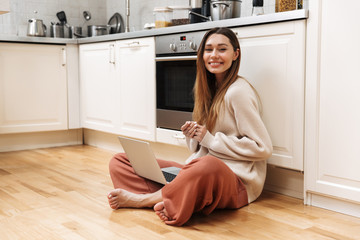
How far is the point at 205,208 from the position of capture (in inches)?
77.1

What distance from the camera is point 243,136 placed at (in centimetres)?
206

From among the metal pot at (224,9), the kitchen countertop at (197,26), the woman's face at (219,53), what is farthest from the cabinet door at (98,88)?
the woman's face at (219,53)

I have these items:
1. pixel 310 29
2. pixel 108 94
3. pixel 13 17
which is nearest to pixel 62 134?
pixel 108 94

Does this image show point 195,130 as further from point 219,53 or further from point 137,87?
point 137,87

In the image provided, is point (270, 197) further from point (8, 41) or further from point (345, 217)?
point (8, 41)

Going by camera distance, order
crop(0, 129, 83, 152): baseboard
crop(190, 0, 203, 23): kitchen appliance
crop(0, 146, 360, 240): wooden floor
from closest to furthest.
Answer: crop(0, 146, 360, 240): wooden floor < crop(190, 0, 203, 23): kitchen appliance < crop(0, 129, 83, 152): baseboard

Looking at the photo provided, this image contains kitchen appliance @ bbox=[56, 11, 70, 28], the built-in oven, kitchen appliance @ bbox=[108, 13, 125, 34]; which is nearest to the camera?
the built-in oven

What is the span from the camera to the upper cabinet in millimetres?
3076

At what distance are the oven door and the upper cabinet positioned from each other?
0.24 feet

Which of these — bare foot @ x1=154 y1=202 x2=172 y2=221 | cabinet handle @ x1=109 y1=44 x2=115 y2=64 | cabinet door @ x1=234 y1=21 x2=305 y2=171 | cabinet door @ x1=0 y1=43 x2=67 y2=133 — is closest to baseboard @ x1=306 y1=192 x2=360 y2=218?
cabinet door @ x1=234 y1=21 x2=305 y2=171

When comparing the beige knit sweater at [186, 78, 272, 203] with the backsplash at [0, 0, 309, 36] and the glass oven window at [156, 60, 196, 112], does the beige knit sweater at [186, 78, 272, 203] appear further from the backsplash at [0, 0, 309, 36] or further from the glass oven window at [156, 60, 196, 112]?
the backsplash at [0, 0, 309, 36]

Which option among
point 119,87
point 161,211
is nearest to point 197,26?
point 119,87

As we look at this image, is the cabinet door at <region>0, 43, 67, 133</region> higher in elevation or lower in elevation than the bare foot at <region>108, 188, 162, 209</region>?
higher

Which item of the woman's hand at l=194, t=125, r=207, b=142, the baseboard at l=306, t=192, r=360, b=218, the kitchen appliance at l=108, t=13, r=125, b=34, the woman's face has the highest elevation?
the kitchen appliance at l=108, t=13, r=125, b=34
